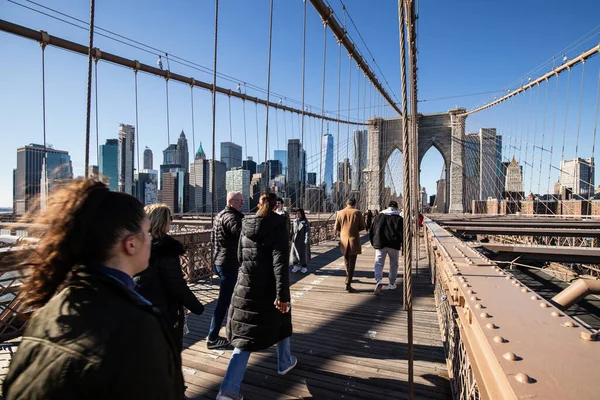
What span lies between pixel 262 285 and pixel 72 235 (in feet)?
4.74

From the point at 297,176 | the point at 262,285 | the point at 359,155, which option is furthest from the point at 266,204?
the point at 359,155

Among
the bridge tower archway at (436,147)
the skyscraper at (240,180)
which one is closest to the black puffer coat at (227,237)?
the skyscraper at (240,180)

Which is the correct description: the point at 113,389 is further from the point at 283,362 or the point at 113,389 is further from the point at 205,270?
the point at 205,270

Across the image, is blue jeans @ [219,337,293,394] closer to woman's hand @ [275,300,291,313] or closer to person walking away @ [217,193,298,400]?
person walking away @ [217,193,298,400]

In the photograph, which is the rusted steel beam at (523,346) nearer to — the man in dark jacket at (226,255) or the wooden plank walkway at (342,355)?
the wooden plank walkway at (342,355)

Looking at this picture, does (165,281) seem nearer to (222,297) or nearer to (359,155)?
(222,297)

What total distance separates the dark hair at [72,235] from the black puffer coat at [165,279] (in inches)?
39.9

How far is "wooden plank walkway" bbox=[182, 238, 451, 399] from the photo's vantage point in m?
2.09

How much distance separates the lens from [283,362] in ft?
7.34

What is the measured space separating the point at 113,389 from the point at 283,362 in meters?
1.90

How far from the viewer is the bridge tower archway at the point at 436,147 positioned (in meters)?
26.1

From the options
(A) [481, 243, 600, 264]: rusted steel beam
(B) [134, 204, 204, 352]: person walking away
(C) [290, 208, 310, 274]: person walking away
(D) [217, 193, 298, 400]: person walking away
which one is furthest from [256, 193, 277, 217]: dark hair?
(C) [290, 208, 310, 274]: person walking away

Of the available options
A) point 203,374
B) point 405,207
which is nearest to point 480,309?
point 405,207

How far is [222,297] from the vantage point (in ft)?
8.82
